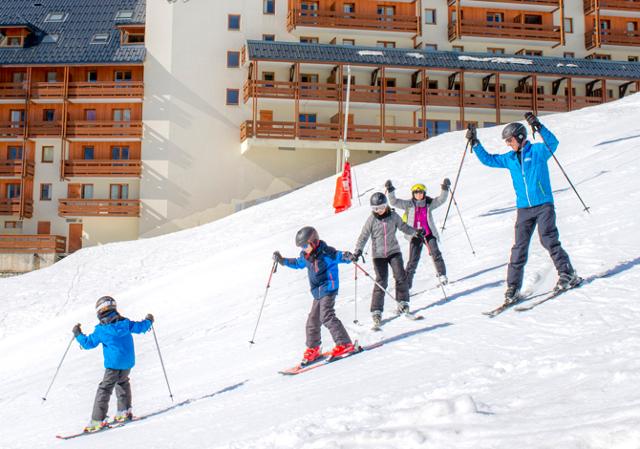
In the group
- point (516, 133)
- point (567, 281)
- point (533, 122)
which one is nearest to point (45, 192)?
point (533, 122)

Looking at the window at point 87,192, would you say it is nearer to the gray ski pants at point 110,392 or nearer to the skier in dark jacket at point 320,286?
the gray ski pants at point 110,392

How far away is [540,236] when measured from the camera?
6883mm

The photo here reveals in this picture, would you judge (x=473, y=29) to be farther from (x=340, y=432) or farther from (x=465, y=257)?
(x=340, y=432)

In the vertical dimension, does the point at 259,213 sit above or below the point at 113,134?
below

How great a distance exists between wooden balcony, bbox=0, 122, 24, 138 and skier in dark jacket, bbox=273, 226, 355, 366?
32.9 metres

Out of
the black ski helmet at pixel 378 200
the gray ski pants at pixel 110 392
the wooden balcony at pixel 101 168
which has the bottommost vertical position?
the gray ski pants at pixel 110 392

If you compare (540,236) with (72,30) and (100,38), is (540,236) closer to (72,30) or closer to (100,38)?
(100,38)

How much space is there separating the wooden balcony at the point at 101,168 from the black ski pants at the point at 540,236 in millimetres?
30533

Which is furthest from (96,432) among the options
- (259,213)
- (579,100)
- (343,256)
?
(579,100)

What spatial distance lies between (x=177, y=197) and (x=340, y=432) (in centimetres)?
3216

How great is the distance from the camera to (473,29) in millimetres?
38969

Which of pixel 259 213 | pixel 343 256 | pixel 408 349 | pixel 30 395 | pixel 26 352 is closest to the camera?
pixel 408 349

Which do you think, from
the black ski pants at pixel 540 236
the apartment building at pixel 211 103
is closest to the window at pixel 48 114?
the apartment building at pixel 211 103

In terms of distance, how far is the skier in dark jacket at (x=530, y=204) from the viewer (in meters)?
6.81
